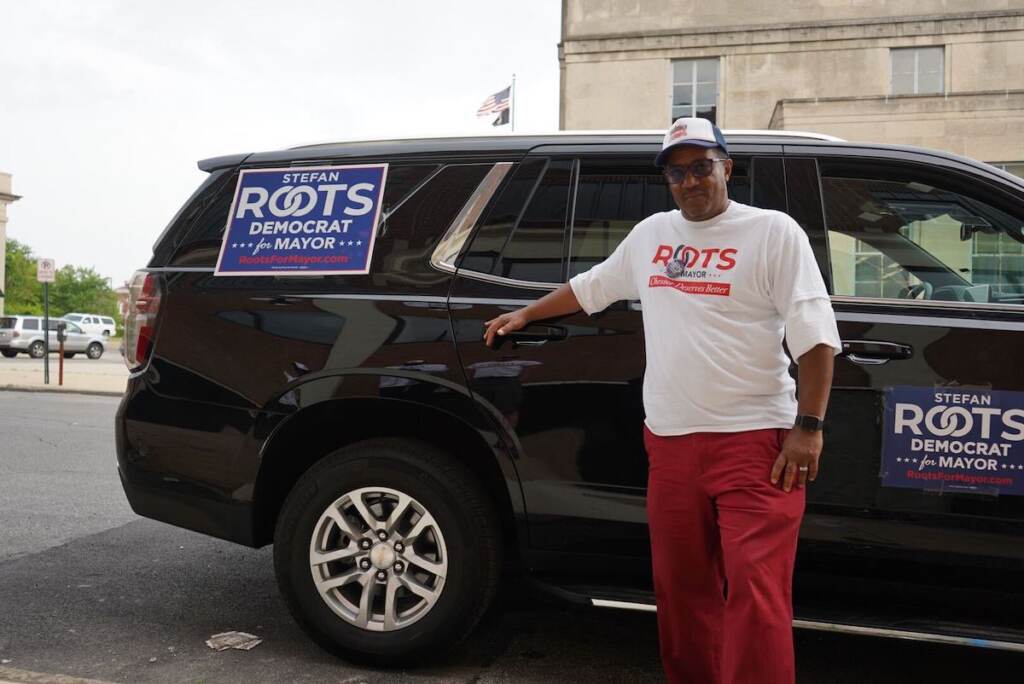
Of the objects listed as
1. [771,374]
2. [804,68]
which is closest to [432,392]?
[771,374]

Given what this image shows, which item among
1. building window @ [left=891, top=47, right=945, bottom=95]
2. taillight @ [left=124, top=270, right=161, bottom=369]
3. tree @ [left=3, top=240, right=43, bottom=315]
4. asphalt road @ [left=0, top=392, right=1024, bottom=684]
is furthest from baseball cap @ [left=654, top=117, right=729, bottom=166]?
tree @ [left=3, top=240, right=43, bottom=315]

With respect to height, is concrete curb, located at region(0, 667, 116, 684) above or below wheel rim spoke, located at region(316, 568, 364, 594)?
below

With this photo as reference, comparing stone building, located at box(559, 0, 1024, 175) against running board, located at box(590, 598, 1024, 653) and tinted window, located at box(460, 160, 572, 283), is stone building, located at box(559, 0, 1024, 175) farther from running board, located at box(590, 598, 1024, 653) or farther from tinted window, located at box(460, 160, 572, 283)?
running board, located at box(590, 598, 1024, 653)

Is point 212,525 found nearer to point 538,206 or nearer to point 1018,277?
point 538,206

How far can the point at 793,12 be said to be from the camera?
22.2 metres

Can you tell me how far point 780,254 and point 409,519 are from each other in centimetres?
159

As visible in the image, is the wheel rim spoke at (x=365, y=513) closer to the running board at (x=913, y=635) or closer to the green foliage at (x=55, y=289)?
the running board at (x=913, y=635)

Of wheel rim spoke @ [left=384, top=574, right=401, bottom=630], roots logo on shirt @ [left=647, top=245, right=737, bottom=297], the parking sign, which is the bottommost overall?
wheel rim spoke @ [left=384, top=574, right=401, bottom=630]

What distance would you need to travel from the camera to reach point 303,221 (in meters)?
3.38

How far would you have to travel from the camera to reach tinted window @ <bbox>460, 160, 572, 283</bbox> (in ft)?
10.4

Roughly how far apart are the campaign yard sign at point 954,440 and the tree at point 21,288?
3434 inches

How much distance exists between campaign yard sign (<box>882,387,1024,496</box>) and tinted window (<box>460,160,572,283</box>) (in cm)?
120

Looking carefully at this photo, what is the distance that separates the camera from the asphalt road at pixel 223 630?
3.27 m

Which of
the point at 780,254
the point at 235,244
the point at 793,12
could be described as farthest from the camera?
the point at 793,12
